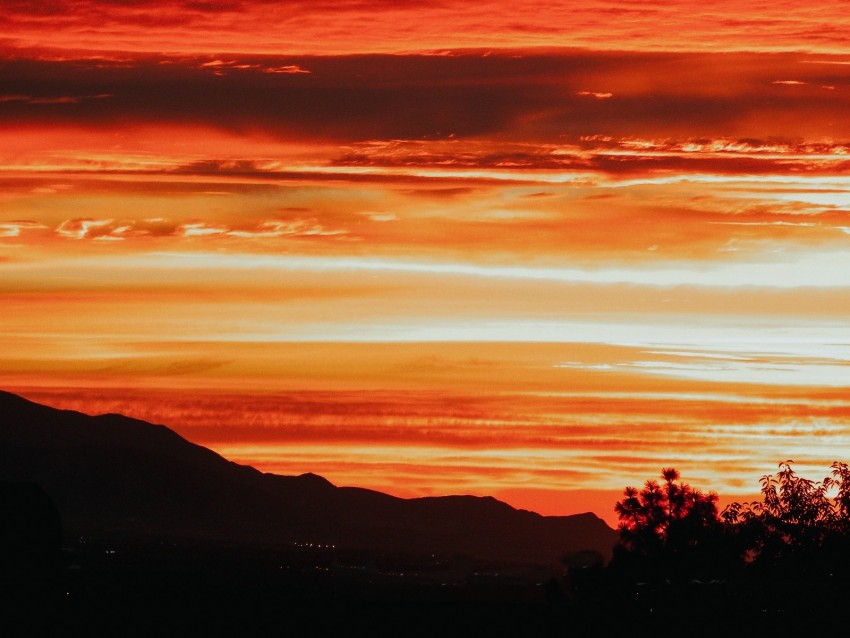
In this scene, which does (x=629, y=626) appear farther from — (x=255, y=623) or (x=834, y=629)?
(x=255, y=623)

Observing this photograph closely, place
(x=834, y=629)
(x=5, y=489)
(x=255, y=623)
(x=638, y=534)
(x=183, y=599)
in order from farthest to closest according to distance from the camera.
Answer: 1. (x=183, y=599)
2. (x=638, y=534)
3. (x=255, y=623)
4. (x=5, y=489)
5. (x=834, y=629)

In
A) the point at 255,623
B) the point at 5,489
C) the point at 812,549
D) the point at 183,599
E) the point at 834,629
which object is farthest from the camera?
the point at 183,599

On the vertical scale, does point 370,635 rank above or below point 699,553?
below

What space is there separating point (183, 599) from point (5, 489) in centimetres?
7062

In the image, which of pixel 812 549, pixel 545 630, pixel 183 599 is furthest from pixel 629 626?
pixel 183 599

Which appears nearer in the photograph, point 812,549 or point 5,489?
point 5,489

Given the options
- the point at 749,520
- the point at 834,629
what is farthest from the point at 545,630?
the point at 834,629

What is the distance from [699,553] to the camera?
108 m

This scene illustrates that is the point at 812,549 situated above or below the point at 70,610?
above

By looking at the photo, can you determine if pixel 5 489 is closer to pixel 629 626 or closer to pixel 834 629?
pixel 629 626

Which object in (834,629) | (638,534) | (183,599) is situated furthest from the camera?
(183,599)

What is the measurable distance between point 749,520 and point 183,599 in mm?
71958

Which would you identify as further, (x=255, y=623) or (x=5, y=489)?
(x=255, y=623)

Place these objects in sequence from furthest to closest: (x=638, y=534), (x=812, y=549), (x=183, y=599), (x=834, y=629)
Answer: (x=183, y=599)
(x=638, y=534)
(x=812, y=549)
(x=834, y=629)
